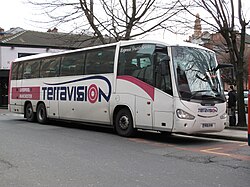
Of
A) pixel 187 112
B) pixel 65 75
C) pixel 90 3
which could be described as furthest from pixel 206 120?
pixel 90 3

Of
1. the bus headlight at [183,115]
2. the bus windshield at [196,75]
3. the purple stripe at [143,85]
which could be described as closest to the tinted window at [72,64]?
the purple stripe at [143,85]

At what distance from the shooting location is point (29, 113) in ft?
60.5

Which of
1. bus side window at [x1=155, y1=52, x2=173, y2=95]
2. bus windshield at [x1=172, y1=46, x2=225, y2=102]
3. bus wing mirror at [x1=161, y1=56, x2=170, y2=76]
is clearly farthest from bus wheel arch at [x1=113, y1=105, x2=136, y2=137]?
bus windshield at [x1=172, y1=46, x2=225, y2=102]

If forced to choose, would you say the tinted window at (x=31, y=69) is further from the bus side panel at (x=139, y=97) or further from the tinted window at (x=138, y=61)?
the bus side panel at (x=139, y=97)

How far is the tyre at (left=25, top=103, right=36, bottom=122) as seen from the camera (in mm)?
18141

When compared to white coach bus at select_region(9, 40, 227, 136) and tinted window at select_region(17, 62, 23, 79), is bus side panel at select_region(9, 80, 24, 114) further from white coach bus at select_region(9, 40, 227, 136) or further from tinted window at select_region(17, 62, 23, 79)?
white coach bus at select_region(9, 40, 227, 136)

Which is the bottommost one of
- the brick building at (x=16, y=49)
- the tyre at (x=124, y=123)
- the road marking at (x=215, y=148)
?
the road marking at (x=215, y=148)

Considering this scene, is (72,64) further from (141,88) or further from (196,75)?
(196,75)

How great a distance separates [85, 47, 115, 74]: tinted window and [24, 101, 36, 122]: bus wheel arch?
5.21m

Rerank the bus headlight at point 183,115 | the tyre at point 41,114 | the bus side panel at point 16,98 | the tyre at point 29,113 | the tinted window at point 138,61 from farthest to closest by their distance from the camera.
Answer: the bus side panel at point 16,98
the tyre at point 29,113
the tyre at point 41,114
the tinted window at point 138,61
the bus headlight at point 183,115

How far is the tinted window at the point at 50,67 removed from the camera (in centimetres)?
1639

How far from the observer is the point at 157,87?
11266 millimetres

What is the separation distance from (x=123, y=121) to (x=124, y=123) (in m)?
0.08

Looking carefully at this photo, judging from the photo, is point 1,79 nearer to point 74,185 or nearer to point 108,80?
point 108,80
